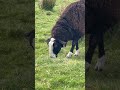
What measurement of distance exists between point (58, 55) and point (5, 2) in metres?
5.33

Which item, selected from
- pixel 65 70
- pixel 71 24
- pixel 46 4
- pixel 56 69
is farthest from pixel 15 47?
pixel 65 70

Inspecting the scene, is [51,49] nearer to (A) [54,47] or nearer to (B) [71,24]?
(A) [54,47]

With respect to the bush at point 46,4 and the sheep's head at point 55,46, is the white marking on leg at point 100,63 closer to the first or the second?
the sheep's head at point 55,46

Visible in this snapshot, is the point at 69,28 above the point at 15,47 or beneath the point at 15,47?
above

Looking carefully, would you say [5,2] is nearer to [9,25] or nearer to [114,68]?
[9,25]

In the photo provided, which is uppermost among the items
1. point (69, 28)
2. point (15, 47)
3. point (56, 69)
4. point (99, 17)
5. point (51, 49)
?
point (99, 17)

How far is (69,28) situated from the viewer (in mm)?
7430

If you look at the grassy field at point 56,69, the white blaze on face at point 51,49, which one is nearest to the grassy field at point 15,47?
the grassy field at point 56,69

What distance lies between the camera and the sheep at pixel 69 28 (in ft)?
23.4

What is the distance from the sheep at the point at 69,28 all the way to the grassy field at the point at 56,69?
0.40ft

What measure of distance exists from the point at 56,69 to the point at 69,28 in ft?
3.12

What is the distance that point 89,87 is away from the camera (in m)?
6.64

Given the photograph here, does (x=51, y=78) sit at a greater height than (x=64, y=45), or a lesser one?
lesser

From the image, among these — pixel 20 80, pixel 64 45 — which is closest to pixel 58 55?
pixel 64 45
